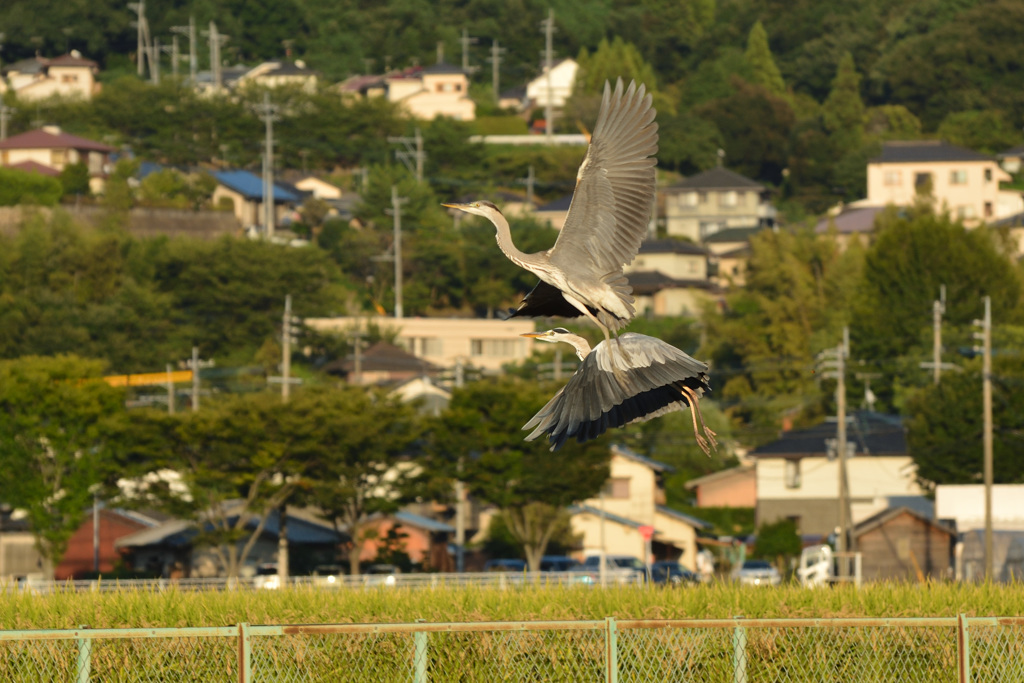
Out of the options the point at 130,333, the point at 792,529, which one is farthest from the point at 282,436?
the point at 130,333

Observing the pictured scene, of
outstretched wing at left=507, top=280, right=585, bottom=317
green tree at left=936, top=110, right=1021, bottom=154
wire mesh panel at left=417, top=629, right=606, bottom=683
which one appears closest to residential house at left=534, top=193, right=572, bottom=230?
green tree at left=936, top=110, right=1021, bottom=154

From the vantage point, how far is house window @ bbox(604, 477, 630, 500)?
172 ft

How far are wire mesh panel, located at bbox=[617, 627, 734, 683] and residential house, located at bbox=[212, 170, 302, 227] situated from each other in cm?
7334

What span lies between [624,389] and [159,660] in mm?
5930

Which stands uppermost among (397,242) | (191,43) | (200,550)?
(191,43)

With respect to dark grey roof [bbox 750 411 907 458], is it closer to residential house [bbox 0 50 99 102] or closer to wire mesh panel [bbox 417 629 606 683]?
wire mesh panel [bbox 417 629 606 683]

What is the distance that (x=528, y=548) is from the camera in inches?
1689

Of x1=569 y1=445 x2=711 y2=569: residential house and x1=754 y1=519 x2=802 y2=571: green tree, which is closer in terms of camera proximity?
x1=569 y1=445 x2=711 y2=569: residential house

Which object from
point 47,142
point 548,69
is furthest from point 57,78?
point 548,69

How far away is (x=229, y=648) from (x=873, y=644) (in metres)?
5.22

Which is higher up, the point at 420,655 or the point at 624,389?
the point at 624,389

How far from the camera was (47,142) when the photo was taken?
8594cm

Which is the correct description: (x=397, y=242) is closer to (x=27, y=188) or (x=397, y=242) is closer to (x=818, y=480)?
(x=27, y=188)

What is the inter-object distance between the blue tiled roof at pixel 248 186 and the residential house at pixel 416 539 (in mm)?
43684
